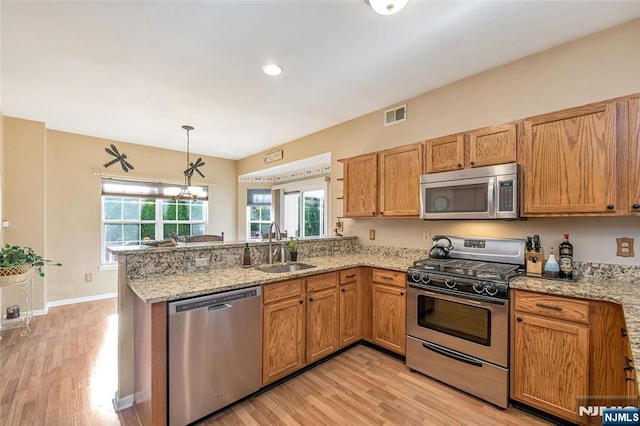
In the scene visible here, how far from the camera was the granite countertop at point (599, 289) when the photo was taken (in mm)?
1501

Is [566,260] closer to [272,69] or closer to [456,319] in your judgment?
[456,319]

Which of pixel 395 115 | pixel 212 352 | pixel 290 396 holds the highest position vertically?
pixel 395 115

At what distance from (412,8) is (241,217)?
5716 millimetres

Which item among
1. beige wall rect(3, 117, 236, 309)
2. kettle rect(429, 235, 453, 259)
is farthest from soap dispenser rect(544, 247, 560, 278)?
beige wall rect(3, 117, 236, 309)

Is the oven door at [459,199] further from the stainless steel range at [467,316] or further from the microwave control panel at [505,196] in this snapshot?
the stainless steel range at [467,316]

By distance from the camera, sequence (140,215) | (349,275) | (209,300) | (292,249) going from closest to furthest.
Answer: (209,300)
(349,275)
(292,249)
(140,215)

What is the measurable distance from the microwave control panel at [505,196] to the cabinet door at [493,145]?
0.67 ft

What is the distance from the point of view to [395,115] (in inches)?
137

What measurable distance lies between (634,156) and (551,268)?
2.94 feet

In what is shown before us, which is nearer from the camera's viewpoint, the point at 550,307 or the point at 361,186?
the point at 550,307

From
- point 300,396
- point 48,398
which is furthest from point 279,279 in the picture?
point 48,398

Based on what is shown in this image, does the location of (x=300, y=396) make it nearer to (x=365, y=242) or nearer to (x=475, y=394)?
(x=475, y=394)

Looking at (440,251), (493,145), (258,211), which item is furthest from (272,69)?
(258,211)

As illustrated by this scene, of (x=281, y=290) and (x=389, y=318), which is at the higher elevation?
(x=281, y=290)
